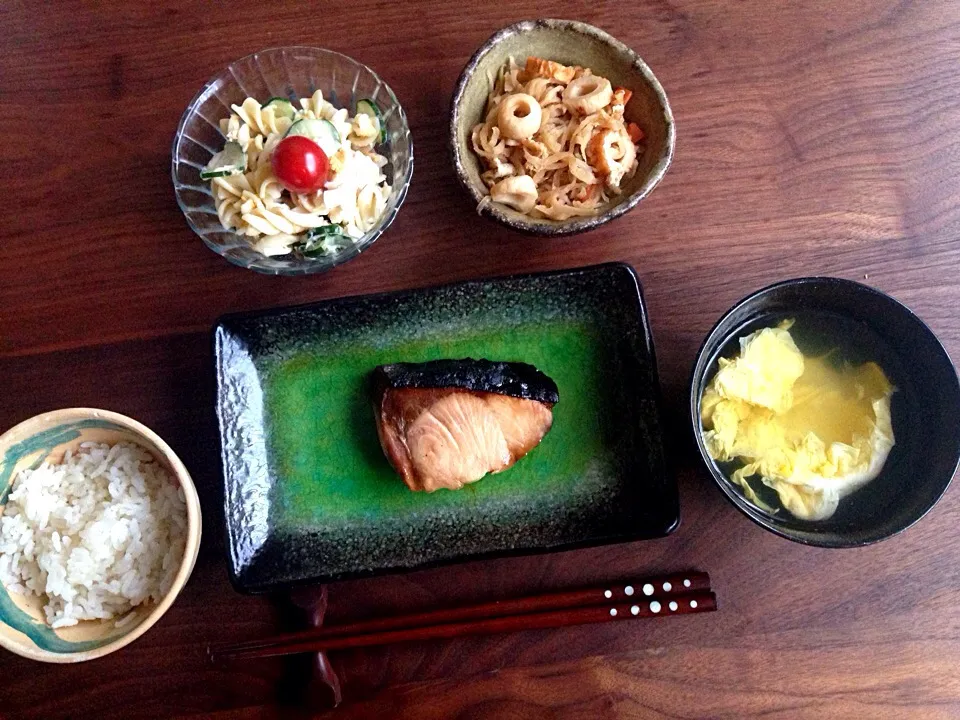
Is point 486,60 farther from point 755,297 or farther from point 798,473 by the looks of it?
point 798,473

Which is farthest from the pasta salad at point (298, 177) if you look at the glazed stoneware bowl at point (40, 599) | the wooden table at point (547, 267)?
the glazed stoneware bowl at point (40, 599)

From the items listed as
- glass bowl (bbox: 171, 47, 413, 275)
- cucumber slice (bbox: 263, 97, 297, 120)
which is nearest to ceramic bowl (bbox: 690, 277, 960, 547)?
glass bowl (bbox: 171, 47, 413, 275)

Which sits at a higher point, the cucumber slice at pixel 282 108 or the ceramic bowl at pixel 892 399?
the cucumber slice at pixel 282 108

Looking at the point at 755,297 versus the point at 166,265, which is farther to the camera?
the point at 166,265

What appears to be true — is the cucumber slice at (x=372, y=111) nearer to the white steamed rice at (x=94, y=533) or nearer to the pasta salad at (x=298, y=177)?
the pasta salad at (x=298, y=177)

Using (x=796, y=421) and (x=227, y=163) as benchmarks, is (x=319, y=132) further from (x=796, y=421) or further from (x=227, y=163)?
(x=796, y=421)

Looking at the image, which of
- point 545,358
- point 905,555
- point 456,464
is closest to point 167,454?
point 456,464
